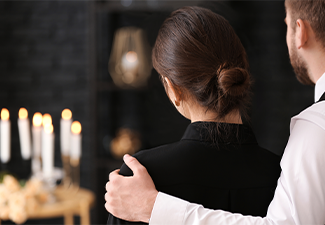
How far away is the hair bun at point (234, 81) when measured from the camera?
2.35 ft

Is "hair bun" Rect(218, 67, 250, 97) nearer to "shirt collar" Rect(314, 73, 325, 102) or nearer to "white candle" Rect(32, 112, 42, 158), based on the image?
"shirt collar" Rect(314, 73, 325, 102)

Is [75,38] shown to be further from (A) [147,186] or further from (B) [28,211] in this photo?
(A) [147,186]

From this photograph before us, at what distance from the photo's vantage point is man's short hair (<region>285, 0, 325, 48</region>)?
89 cm

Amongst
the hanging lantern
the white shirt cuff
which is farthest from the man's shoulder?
the hanging lantern

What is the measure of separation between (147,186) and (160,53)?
312mm

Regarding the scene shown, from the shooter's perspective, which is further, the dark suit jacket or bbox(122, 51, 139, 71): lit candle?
bbox(122, 51, 139, 71): lit candle

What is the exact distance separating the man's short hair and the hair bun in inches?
11.4

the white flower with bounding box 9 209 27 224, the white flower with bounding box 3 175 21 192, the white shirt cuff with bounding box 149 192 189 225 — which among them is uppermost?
the white shirt cuff with bounding box 149 192 189 225

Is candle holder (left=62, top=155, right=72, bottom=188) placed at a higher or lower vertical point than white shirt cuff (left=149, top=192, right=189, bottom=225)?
lower

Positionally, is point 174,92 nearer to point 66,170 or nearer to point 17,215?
point 17,215

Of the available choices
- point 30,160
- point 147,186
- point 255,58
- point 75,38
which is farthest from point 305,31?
point 30,160

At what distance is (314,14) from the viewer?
0.90 meters

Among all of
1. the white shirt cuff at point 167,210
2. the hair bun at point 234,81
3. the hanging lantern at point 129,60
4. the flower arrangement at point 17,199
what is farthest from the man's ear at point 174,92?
the hanging lantern at point 129,60

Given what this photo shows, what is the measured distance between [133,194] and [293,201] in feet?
1.13
